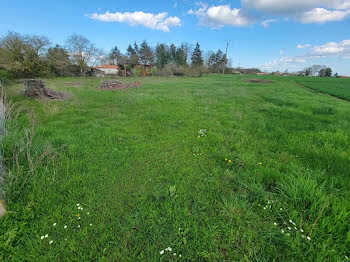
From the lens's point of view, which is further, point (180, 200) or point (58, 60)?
point (58, 60)

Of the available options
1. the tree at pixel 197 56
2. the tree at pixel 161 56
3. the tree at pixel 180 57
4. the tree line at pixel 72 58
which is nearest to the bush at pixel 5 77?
the tree line at pixel 72 58

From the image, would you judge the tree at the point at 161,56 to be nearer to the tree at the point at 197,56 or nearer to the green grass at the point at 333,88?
the tree at the point at 197,56

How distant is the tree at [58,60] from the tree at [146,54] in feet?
95.4

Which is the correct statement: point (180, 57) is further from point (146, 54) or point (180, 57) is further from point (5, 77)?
point (5, 77)

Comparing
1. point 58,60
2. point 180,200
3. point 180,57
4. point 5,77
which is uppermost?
point 180,57

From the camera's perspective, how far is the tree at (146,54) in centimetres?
6159

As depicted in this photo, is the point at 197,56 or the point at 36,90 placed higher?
the point at 197,56

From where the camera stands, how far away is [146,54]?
6153 cm

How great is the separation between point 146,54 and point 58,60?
34645 millimetres

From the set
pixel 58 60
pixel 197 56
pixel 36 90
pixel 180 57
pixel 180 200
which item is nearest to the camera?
pixel 180 200

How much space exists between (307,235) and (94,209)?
279 centimetres

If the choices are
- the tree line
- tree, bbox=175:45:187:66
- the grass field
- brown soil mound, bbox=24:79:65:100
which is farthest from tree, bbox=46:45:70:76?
tree, bbox=175:45:187:66

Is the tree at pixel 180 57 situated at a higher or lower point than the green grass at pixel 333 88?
higher

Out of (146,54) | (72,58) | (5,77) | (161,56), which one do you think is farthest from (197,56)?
(5,77)
